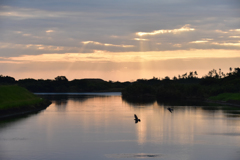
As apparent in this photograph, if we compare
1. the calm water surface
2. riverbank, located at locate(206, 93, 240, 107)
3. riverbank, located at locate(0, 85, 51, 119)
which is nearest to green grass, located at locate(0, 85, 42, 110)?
riverbank, located at locate(0, 85, 51, 119)

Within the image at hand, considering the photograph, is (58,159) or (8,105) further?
(8,105)

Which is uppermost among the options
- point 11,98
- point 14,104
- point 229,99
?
point 11,98

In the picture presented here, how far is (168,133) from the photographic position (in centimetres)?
4488

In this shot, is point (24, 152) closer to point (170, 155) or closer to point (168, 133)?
point (170, 155)

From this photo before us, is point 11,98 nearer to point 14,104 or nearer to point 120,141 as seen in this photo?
point 14,104

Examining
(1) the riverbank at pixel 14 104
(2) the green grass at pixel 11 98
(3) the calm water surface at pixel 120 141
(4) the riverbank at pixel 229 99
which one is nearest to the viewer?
(3) the calm water surface at pixel 120 141

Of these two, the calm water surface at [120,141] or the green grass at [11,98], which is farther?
the green grass at [11,98]

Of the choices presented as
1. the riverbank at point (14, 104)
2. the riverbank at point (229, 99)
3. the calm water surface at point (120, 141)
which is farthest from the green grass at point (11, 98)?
the riverbank at point (229, 99)

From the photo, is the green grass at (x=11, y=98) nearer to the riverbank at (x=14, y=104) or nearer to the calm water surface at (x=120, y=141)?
the riverbank at (x=14, y=104)

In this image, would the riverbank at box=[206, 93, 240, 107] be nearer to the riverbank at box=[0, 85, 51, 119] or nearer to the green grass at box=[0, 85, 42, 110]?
the riverbank at box=[0, 85, 51, 119]

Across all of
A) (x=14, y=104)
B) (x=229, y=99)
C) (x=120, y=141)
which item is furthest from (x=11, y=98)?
(x=229, y=99)

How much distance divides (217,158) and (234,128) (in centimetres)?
2142

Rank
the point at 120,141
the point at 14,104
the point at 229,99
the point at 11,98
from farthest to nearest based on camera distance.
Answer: the point at 229,99, the point at 11,98, the point at 14,104, the point at 120,141

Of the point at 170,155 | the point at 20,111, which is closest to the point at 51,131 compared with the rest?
the point at 170,155
